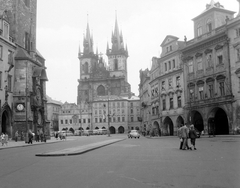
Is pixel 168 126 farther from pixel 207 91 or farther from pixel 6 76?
pixel 6 76

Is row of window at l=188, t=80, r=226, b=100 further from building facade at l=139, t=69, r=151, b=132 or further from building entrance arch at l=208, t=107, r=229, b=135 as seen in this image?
building facade at l=139, t=69, r=151, b=132

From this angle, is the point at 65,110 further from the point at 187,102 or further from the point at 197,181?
the point at 197,181

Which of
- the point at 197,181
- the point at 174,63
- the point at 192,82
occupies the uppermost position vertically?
the point at 174,63

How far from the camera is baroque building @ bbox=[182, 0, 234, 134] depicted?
40.9 metres

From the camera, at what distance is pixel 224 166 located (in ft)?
37.4

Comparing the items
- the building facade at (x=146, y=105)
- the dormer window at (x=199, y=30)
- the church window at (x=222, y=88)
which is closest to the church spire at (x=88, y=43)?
the building facade at (x=146, y=105)

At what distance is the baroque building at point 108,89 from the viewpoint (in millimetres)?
125812

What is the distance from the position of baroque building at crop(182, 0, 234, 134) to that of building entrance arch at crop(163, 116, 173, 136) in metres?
7.52

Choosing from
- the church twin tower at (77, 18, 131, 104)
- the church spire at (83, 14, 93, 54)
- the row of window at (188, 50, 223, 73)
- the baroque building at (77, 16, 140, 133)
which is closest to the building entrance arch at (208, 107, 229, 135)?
the row of window at (188, 50, 223, 73)

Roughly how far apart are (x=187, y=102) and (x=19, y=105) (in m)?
25.3

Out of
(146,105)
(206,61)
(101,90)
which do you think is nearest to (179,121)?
(206,61)

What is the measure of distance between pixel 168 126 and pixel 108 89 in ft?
227

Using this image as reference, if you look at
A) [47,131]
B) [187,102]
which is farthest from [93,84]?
[187,102]

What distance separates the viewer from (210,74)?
43.8m
